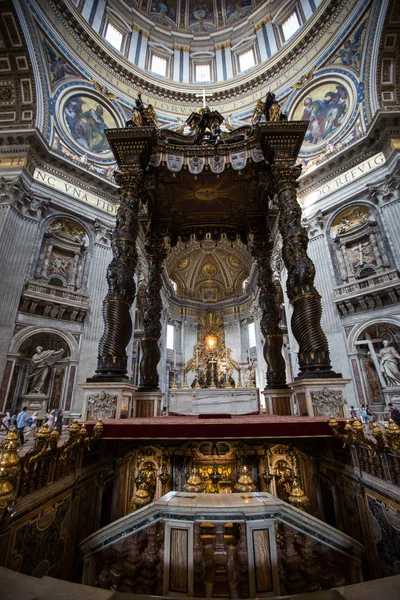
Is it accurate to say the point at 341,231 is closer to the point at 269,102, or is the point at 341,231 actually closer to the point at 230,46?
the point at 269,102

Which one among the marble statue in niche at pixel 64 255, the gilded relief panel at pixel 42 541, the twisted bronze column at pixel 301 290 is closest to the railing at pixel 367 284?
the twisted bronze column at pixel 301 290

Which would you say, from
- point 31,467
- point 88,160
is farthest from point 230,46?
point 31,467

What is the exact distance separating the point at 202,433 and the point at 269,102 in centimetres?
706

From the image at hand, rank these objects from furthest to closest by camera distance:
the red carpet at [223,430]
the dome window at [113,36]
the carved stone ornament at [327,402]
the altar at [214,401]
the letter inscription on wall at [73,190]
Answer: the dome window at [113,36]
the letter inscription on wall at [73,190]
the altar at [214,401]
the carved stone ornament at [327,402]
the red carpet at [223,430]

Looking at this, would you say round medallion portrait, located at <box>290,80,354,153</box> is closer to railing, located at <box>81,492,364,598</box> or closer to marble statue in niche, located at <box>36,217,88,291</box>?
marble statue in niche, located at <box>36,217,88,291</box>

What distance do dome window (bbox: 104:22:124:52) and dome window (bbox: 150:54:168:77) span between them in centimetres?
226

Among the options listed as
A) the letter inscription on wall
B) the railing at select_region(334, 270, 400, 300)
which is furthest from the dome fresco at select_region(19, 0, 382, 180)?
the railing at select_region(334, 270, 400, 300)

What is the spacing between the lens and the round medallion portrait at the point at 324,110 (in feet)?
42.2

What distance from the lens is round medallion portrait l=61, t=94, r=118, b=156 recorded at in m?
13.2

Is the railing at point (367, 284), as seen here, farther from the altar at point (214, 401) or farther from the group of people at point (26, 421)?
the group of people at point (26, 421)

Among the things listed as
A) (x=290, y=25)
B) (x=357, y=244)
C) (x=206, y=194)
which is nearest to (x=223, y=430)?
(x=206, y=194)

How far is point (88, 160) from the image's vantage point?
13508mm

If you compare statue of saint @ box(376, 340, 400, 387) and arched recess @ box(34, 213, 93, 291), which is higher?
arched recess @ box(34, 213, 93, 291)

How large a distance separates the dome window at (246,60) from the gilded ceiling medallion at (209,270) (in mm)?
15517
